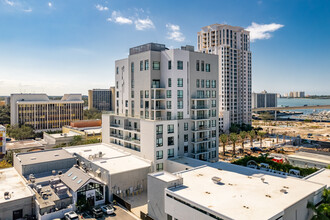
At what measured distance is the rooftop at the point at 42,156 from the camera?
135ft

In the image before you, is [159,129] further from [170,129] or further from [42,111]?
[42,111]

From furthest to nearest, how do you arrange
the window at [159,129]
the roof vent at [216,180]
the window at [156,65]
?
the window at [156,65], the window at [159,129], the roof vent at [216,180]

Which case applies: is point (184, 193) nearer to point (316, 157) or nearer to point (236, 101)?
point (316, 157)

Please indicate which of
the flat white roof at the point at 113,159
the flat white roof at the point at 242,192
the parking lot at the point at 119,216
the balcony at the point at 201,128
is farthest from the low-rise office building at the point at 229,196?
the balcony at the point at 201,128

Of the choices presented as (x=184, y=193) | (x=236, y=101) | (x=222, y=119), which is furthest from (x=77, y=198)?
(x=236, y=101)

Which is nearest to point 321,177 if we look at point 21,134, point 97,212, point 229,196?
point 229,196

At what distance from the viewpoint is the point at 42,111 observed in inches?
4405

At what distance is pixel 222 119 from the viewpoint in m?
111

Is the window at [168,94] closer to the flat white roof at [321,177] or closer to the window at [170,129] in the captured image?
the window at [170,129]

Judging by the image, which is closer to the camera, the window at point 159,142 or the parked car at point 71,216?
the parked car at point 71,216

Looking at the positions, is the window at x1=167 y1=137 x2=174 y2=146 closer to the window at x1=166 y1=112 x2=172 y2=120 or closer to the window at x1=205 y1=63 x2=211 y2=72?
the window at x1=166 y1=112 x2=172 y2=120

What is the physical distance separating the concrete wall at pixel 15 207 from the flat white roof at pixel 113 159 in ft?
35.8

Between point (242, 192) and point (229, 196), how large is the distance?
1874 millimetres

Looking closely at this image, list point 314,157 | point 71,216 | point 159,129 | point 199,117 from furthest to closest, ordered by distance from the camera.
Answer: point 314,157, point 199,117, point 159,129, point 71,216
